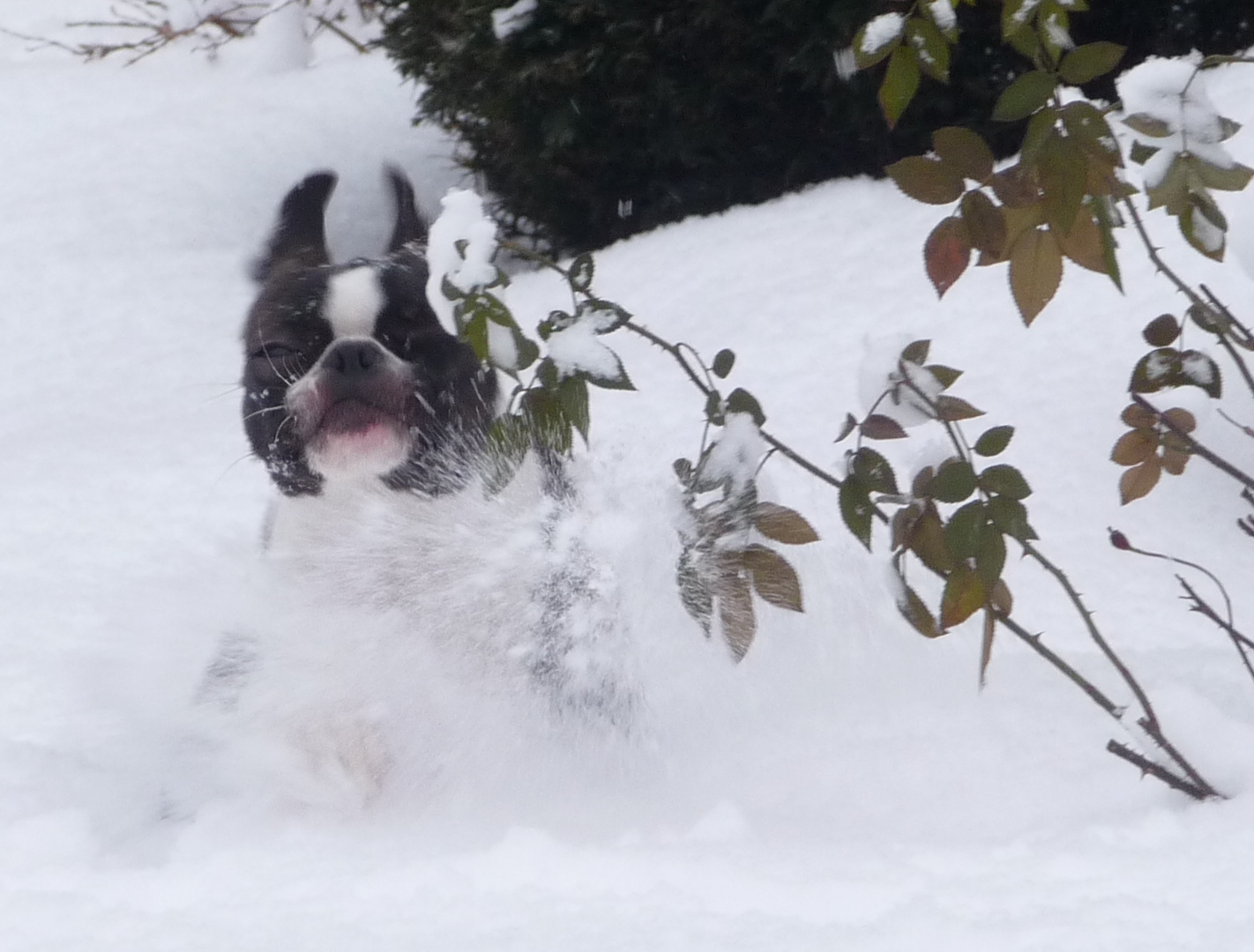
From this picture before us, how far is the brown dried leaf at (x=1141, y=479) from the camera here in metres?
1.46

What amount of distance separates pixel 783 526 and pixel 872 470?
0.36 ft

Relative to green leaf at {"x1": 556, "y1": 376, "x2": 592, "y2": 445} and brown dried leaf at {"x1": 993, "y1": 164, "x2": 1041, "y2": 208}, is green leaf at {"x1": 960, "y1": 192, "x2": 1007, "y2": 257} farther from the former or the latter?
green leaf at {"x1": 556, "y1": 376, "x2": 592, "y2": 445}

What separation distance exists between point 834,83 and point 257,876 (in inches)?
109

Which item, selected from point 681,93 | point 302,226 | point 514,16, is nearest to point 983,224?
point 302,226

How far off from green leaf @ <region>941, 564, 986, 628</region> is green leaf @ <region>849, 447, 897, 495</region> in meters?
0.13

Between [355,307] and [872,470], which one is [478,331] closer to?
[872,470]

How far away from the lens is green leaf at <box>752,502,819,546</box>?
1301mm

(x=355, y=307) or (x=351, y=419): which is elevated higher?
(x=355, y=307)

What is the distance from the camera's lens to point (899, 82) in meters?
1.11

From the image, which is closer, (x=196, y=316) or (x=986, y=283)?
(x=986, y=283)

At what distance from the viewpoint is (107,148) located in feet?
16.5

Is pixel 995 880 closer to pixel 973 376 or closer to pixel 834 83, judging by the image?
pixel 973 376

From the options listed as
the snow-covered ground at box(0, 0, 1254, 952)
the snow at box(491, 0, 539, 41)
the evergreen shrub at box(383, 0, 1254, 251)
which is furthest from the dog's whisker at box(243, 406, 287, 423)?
the snow at box(491, 0, 539, 41)

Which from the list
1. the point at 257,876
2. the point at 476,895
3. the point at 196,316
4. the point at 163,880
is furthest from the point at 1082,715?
the point at 196,316
